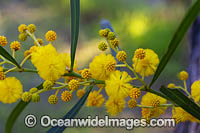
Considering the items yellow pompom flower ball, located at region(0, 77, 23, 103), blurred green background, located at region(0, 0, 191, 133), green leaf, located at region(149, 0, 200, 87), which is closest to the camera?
green leaf, located at region(149, 0, 200, 87)

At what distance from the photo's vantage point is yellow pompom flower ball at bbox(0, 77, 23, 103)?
1.82ft

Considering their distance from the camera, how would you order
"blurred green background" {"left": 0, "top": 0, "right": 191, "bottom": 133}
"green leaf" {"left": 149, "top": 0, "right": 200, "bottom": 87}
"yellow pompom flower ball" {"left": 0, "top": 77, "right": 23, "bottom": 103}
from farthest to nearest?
"blurred green background" {"left": 0, "top": 0, "right": 191, "bottom": 133}, "yellow pompom flower ball" {"left": 0, "top": 77, "right": 23, "bottom": 103}, "green leaf" {"left": 149, "top": 0, "right": 200, "bottom": 87}

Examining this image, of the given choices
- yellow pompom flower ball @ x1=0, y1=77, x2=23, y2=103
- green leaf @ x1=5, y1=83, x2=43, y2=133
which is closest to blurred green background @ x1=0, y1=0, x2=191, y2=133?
green leaf @ x1=5, y1=83, x2=43, y2=133

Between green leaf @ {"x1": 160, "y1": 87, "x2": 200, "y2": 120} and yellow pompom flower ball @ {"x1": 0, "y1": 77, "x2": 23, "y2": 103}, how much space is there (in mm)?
295

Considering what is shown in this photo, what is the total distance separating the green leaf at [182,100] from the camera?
528mm

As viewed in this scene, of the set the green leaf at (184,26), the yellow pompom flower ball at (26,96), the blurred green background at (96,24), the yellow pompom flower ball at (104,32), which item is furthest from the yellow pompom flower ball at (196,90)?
the blurred green background at (96,24)

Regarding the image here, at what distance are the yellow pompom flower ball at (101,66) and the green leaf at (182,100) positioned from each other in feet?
0.38

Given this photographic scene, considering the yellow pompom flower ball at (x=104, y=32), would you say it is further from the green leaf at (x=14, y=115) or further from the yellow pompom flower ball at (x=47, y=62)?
the green leaf at (x=14, y=115)

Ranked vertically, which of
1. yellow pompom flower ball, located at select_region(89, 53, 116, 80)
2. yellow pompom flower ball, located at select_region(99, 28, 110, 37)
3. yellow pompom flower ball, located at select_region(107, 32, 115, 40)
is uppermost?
yellow pompom flower ball, located at select_region(99, 28, 110, 37)

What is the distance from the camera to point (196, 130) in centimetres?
119

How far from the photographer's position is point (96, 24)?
334 centimetres

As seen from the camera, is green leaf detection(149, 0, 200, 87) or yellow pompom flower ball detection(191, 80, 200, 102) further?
yellow pompom flower ball detection(191, 80, 200, 102)

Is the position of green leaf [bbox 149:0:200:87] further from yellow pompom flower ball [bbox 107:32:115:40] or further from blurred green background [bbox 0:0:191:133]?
blurred green background [bbox 0:0:191:133]

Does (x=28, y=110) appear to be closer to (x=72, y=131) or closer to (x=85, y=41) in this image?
(x=72, y=131)
